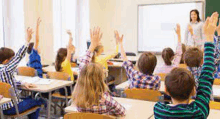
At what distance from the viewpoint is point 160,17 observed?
24.7 ft

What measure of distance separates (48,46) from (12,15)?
1.04 m

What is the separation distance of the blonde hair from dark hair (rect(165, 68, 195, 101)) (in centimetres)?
61

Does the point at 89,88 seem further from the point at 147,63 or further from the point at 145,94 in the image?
the point at 147,63

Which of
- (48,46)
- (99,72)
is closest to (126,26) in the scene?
(48,46)

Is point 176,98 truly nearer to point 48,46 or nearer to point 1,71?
point 1,71

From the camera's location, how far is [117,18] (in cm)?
808

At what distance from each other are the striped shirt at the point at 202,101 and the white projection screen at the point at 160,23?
6.04m

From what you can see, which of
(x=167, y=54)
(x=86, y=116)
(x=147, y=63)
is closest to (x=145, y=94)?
(x=147, y=63)

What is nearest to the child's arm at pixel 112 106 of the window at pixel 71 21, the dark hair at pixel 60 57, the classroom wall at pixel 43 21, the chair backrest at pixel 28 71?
the dark hair at pixel 60 57

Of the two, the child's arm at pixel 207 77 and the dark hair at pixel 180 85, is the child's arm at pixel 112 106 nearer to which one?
the dark hair at pixel 180 85

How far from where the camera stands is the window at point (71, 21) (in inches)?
262

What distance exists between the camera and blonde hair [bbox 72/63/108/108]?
188 cm

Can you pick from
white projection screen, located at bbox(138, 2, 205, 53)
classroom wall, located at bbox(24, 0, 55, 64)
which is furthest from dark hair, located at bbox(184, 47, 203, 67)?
white projection screen, located at bbox(138, 2, 205, 53)

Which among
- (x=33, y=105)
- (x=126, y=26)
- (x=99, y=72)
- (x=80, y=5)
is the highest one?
(x=80, y=5)
